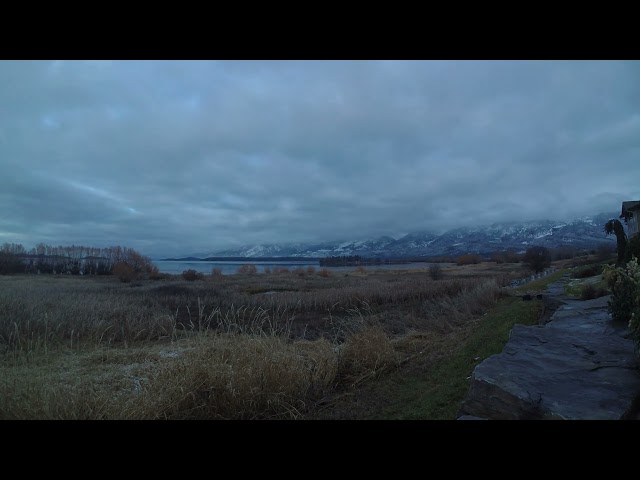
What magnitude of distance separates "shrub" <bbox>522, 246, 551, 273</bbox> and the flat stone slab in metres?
34.4

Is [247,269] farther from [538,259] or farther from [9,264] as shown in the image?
[538,259]

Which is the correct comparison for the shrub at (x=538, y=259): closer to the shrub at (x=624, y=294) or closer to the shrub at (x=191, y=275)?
the shrub at (x=624, y=294)

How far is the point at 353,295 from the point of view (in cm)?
2720

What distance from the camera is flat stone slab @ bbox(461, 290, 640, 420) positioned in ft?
10.7

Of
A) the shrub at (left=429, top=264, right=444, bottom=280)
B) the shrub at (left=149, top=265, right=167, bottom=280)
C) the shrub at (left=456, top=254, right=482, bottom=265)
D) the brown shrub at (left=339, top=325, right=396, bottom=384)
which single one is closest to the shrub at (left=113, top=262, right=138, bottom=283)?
the shrub at (left=149, top=265, right=167, bottom=280)

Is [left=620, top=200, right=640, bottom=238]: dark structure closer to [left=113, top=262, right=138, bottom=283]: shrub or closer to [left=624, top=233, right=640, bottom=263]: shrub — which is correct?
[left=624, top=233, right=640, bottom=263]: shrub

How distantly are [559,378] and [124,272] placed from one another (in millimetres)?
52546

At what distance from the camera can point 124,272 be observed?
47.4 meters

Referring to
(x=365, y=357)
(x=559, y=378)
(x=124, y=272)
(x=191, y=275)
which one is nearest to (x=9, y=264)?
(x=365, y=357)

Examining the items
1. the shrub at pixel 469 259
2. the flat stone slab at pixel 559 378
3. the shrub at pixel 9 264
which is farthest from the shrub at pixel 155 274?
the flat stone slab at pixel 559 378
